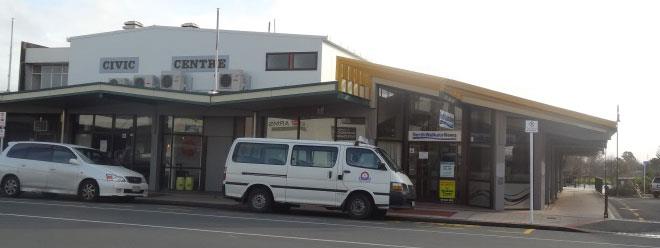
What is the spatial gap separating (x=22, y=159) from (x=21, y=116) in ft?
24.7

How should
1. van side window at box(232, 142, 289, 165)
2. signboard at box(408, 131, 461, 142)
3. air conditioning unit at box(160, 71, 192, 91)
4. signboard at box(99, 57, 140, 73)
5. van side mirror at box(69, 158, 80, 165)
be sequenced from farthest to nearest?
signboard at box(99, 57, 140, 73) → air conditioning unit at box(160, 71, 192, 91) → signboard at box(408, 131, 461, 142) → van side mirror at box(69, 158, 80, 165) → van side window at box(232, 142, 289, 165)

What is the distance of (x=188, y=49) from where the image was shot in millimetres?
32219

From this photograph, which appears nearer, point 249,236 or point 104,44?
point 249,236

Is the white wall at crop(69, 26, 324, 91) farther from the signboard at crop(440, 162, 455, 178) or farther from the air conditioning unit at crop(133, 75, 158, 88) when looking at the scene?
the signboard at crop(440, 162, 455, 178)

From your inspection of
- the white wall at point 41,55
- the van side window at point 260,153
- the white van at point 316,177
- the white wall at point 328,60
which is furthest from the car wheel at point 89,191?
the white wall at point 41,55

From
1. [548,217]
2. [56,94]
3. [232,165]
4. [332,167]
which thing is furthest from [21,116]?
[548,217]

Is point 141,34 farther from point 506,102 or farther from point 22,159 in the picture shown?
point 506,102

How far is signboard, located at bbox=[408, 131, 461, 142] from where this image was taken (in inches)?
808

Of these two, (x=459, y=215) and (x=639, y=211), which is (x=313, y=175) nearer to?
(x=459, y=215)

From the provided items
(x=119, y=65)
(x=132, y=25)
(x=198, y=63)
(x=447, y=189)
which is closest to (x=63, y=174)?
(x=447, y=189)

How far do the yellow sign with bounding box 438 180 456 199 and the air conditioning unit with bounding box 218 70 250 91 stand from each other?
12.7m

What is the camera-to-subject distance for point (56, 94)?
70.2ft

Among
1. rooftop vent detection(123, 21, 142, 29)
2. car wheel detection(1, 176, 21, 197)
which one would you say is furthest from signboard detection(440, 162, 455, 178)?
rooftop vent detection(123, 21, 142, 29)

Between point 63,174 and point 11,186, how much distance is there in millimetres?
1772
